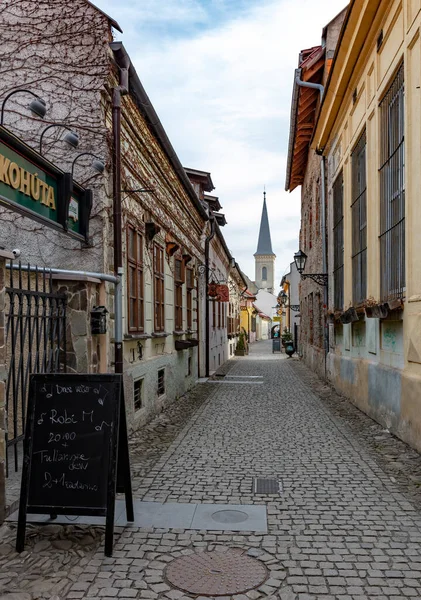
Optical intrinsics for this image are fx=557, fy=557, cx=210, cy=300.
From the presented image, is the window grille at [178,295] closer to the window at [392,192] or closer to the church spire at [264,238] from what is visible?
the window at [392,192]

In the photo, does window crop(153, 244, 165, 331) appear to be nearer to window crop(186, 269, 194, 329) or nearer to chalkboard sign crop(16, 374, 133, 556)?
window crop(186, 269, 194, 329)

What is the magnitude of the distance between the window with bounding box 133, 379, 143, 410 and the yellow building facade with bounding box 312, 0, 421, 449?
13.2 feet

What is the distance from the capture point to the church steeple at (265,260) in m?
113

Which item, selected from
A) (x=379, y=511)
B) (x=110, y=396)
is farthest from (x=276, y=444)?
(x=110, y=396)

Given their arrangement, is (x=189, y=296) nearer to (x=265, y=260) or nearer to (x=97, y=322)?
(x=97, y=322)

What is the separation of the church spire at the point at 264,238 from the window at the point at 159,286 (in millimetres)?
102148

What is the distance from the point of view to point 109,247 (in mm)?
7824

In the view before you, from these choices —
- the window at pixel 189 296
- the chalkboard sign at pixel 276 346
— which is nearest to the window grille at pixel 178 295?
the window at pixel 189 296

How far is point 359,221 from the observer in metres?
11.7

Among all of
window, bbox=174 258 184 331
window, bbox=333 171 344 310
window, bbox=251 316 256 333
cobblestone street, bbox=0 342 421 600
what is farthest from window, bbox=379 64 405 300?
window, bbox=251 316 256 333

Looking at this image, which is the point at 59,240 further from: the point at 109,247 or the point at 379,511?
the point at 379,511

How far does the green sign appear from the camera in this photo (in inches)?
197

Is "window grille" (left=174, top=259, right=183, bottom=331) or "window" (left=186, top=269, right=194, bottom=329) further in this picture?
"window" (left=186, top=269, right=194, bottom=329)

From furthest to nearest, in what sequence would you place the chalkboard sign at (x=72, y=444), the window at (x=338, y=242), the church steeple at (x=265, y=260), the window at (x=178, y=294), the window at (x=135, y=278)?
1. the church steeple at (x=265, y=260)
2. the window at (x=338, y=242)
3. the window at (x=178, y=294)
4. the window at (x=135, y=278)
5. the chalkboard sign at (x=72, y=444)
